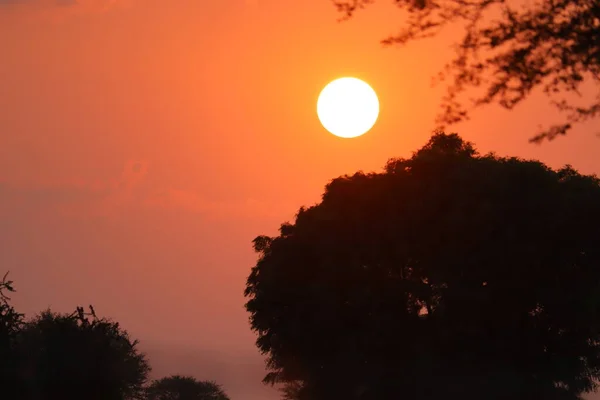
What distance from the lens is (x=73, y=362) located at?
3934 cm

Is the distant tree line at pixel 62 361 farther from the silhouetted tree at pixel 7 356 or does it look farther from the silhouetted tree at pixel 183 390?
the silhouetted tree at pixel 183 390

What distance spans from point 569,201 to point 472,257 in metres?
6.57

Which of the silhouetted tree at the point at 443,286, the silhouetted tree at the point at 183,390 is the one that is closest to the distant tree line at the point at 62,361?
the silhouetted tree at the point at 443,286

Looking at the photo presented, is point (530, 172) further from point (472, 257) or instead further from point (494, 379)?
point (494, 379)

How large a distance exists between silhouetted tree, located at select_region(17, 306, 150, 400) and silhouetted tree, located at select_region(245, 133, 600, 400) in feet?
58.8

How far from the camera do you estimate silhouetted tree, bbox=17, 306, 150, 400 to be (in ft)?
126

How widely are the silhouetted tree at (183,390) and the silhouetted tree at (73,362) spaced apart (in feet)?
205

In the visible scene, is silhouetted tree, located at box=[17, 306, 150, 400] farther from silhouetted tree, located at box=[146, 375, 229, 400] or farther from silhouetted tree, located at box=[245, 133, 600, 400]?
silhouetted tree, located at box=[146, 375, 229, 400]

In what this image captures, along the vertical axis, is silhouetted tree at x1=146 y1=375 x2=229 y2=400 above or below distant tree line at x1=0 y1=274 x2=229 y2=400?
above

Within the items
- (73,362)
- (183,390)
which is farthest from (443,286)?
(183,390)

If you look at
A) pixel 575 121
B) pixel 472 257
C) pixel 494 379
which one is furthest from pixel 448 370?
pixel 575 121

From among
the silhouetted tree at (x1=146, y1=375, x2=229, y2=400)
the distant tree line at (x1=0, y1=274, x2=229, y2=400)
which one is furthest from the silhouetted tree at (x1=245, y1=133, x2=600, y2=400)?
the silhouetted tree at (x1=146, y1=375, x2=229, y2=400)

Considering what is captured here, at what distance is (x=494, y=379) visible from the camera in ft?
171

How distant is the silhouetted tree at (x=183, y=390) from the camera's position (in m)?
103
